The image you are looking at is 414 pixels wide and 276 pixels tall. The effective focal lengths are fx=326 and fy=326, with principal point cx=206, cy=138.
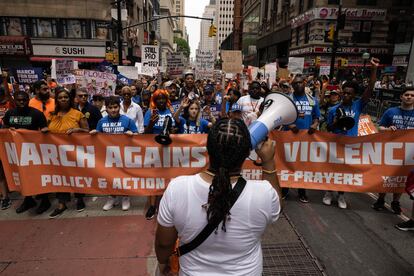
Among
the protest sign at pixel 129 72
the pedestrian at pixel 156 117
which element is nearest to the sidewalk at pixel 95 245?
the pedestrian at pixel 156 117

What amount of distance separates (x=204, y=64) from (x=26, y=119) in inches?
238

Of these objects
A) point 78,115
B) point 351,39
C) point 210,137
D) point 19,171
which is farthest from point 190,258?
point 351,39

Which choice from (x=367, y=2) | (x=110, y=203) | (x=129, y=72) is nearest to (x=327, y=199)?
Answer: (x=110, y=203)

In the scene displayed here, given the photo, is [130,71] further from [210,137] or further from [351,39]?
[351,39]

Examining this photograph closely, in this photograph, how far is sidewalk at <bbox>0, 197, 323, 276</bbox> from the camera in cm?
355

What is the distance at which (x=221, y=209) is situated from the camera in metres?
1.46

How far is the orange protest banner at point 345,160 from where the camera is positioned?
483 cm

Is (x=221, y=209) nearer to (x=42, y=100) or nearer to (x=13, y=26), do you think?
(x=42, y=100)

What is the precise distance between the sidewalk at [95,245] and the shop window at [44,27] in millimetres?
27938

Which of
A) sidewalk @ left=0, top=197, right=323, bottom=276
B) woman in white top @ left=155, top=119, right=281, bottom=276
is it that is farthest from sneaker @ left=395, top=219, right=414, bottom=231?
woman in white top @ left=155, top=119, right=281, bottom=276

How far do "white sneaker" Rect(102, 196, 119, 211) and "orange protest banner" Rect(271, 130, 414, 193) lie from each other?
8.78 feet

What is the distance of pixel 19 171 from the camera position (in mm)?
4797

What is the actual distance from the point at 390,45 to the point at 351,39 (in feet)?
12.5

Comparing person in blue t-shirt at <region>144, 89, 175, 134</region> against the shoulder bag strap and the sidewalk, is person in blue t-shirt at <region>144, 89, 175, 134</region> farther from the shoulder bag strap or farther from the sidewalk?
the shoulder bag strap
